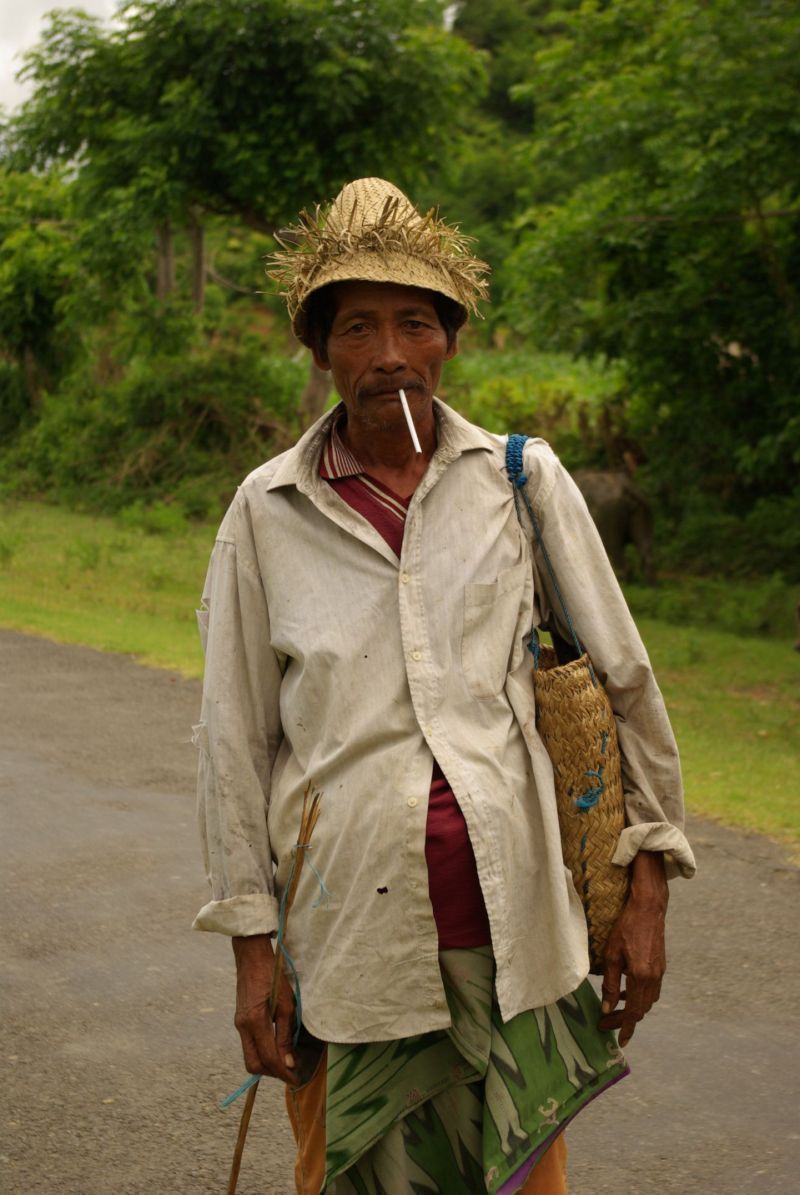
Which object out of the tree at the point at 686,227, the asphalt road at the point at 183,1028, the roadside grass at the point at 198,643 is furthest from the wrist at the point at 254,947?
the tree at the point at 686,227

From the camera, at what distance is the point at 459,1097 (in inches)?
92.0

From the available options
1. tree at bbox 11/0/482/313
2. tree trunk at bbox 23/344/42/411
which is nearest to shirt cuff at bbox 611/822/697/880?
tree at bbox 11/0/482/313

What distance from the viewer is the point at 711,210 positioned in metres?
12.3

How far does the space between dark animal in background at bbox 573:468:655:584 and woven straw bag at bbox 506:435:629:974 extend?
1239 centimetres

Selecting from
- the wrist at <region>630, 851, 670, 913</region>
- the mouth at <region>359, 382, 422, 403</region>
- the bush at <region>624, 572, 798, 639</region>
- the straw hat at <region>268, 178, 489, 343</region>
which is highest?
the straw hat at <region>268, 178, 489, 343</region>

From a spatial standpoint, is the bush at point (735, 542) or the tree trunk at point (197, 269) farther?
the tree trunk at point (197, 269)

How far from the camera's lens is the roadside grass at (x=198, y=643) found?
7055 mm

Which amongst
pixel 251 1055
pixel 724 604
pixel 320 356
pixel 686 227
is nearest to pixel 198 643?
pixel 724 604

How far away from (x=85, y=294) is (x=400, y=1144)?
17.9 m

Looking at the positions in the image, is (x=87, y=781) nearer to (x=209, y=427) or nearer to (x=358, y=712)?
(x=358, y=712)

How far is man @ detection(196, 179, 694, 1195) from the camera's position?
7.38 ft

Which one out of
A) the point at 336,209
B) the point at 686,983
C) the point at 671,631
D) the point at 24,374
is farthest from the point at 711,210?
the point at 24,374

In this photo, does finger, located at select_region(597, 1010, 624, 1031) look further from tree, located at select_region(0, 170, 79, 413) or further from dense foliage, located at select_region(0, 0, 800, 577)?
tree, located at select_region(0, 170, 79, 413)

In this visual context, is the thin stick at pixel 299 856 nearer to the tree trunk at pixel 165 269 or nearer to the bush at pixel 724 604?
the bush at pixel 724 604
